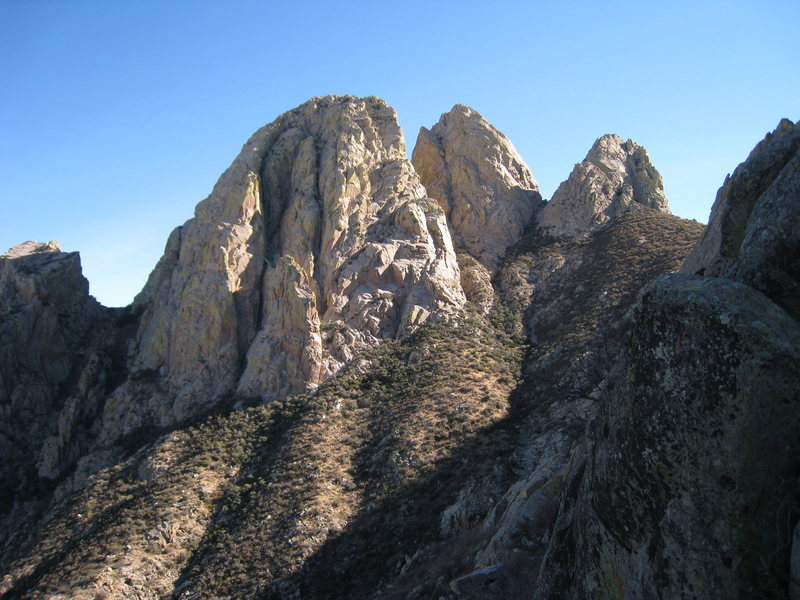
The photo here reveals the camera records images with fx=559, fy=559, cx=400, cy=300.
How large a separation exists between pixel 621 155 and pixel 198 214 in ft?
138

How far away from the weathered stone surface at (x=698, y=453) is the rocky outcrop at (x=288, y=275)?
30.8 metres

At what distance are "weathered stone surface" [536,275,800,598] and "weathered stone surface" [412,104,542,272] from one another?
4191 centimetres

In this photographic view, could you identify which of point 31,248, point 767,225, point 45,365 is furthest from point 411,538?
point 31,248

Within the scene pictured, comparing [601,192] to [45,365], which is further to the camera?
[601,192]

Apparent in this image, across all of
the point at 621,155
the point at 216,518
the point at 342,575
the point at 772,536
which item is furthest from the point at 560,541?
the point at 621,155

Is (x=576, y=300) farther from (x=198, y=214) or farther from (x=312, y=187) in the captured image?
(x=198, y=214)

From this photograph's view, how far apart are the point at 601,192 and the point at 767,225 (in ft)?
154

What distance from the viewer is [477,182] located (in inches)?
2231

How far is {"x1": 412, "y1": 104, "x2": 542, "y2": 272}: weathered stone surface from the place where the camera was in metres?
54.1

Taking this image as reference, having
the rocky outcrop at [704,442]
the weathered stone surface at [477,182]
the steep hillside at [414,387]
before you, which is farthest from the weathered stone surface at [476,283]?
the rocky outcrop at [704,442]

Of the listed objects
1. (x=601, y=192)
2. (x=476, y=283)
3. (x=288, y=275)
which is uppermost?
(x=601, y=192)

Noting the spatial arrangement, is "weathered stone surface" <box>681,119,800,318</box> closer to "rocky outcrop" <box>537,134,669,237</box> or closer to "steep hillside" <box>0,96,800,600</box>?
"steep hillside" <box>0,96,800,600</box>

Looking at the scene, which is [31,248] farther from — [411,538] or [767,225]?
[767,225]

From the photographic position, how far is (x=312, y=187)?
49562 millimetres
